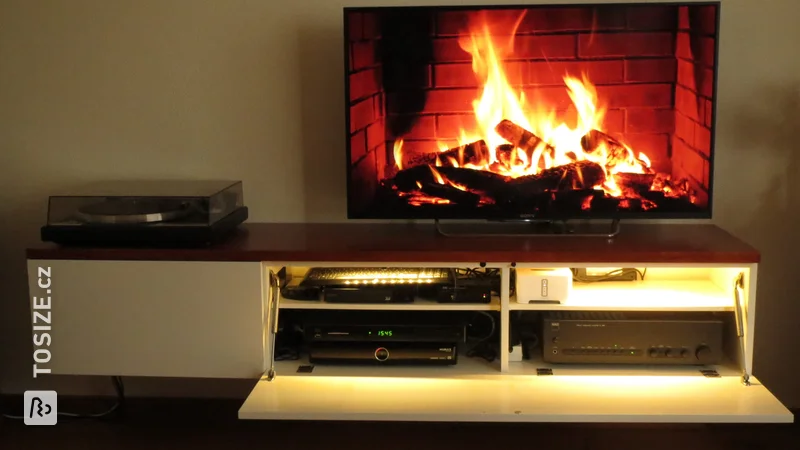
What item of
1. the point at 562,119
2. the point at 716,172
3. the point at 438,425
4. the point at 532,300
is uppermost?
the point at 562,119

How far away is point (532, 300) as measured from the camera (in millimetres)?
2170

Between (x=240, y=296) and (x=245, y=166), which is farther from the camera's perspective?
(x=245, y=166)

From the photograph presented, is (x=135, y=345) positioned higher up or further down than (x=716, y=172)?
further down

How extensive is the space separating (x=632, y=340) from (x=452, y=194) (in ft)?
2.11

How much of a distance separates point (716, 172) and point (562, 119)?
0.55 m

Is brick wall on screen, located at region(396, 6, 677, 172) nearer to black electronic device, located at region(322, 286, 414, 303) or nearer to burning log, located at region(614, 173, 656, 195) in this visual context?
burning log, located at region(614, 173, 656, 195)

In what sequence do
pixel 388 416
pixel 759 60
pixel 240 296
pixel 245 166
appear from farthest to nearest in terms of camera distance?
pixel 245 166 → pixel 759 60 → pixel 240 296 → pixel 388 416

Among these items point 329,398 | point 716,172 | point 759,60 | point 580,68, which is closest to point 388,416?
point 329,398

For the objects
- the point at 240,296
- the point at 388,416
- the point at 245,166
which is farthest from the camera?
the point at 245,166

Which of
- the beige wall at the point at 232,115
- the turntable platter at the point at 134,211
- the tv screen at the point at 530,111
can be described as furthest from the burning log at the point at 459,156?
the turntable platter at the point at 134,211

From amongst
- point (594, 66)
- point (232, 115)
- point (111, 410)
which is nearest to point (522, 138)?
point (594, 66)

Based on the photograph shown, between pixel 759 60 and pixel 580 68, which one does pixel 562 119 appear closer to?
pixel 580 68

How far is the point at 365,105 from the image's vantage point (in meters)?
2.30

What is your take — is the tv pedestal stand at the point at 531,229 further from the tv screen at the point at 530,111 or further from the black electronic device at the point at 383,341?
the black electronic device at the point at 383,341
